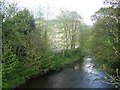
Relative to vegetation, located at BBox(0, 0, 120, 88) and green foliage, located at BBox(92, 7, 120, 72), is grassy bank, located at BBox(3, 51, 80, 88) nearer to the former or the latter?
vegetation, located at BBox(0, 0, 120, 88)

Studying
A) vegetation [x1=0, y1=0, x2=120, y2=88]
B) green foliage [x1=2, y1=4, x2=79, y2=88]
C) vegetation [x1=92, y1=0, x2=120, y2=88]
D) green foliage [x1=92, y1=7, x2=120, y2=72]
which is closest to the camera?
vegetation [x1=92, y1=0, x2=120, y2=88]

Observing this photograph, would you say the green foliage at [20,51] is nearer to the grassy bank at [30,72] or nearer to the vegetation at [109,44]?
the grassy bank at [30,72]

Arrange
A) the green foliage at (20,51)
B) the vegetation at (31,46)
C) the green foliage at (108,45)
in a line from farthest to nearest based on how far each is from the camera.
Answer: the green foliage at (20,51) → the vegetation at (31,46) → the green foliage at (108,45)

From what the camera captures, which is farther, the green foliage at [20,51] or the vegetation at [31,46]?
the green foliage at [20,51]

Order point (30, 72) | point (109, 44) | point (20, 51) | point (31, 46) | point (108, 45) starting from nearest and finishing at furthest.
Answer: point (109, 44), point (108, 45), point (30, 72), point (20, 51), point (31, 46)

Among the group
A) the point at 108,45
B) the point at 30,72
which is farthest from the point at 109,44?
the point at 30,72

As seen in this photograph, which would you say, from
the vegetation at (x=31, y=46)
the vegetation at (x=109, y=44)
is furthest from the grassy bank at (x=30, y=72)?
the vegetation at (x=109, y=44)

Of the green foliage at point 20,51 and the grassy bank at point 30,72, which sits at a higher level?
the green foliage at point 20,51

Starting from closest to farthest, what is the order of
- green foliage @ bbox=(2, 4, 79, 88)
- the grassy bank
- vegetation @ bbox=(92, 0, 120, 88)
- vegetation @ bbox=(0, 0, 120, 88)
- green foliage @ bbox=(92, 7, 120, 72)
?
vegetation @ bbox=(92, 0, 120, 88), green foliage @ bbox=(92, 7, 120, 72), vegetation @ bbox=(0, 0, 120, 88), green foliage @ bbox=(2, 4, 79, 88), the grassy bank

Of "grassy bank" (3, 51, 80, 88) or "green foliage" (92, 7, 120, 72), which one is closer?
"green foliage" (92, 7, 120, 72)

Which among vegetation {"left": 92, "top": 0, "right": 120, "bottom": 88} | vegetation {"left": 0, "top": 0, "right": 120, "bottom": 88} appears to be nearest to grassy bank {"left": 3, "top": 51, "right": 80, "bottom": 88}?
vegetation {"left": 0, "top": 0, "right": 120, "bottom": 88}

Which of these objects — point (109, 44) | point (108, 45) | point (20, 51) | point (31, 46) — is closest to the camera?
point (109, 44)

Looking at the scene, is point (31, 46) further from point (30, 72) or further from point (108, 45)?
point (108, 45)

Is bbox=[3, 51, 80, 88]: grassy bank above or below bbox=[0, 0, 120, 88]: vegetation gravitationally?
below
